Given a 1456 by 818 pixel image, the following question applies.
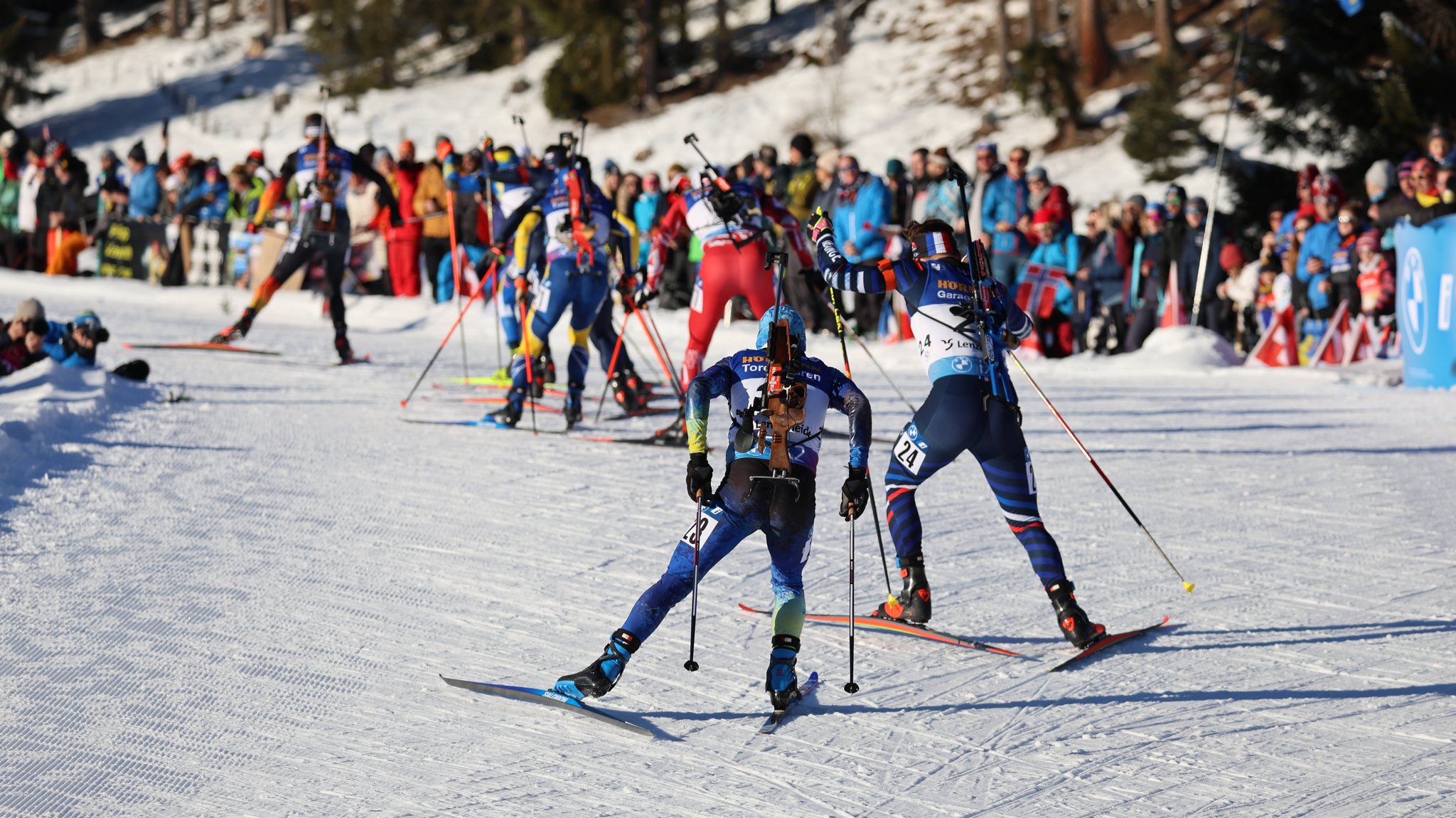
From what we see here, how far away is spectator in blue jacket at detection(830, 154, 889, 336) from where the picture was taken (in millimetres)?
15992

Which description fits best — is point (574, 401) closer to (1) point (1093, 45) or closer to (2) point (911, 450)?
(2) point (911, 450)

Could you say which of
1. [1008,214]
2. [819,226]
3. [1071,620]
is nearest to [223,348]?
[1008,214]

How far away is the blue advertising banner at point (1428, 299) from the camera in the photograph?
12.5 m

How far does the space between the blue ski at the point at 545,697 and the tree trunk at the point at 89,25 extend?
191ft

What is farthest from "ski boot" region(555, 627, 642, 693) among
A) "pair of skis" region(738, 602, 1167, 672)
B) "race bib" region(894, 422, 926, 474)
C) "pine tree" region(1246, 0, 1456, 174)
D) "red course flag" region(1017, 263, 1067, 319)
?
"pine tree" region(1246, 0, 1456, 174)

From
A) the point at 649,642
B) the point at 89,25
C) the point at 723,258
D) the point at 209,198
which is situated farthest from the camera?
the point at 89,25

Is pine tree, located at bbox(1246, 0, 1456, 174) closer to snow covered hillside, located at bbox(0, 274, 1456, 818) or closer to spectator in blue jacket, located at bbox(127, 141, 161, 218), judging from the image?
snow covered hillside, located at bbox(0, 274, 1456, 818)

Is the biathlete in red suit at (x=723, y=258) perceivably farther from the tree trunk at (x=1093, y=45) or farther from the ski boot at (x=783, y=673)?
the tree trunk at (x=1093, y=45)

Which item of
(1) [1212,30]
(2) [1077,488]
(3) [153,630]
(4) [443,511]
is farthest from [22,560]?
(1) [1212,30]

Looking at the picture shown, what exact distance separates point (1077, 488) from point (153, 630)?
18.2 ft

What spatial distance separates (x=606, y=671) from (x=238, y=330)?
31.6ft

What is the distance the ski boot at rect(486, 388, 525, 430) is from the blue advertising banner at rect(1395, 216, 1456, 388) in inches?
294

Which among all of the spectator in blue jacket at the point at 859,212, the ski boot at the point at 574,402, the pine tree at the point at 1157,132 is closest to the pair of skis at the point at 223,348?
the ski boot at the point at 574,402

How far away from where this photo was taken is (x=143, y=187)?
2248cm
